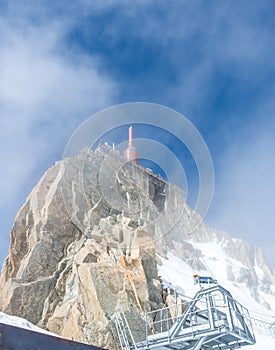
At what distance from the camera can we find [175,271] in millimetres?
53250

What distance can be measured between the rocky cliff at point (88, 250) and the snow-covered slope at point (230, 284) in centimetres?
354

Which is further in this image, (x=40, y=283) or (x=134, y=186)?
(x=134, y=186)

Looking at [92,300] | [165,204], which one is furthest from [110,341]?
[165,204]

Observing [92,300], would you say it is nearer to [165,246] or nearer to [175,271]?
[175,271]

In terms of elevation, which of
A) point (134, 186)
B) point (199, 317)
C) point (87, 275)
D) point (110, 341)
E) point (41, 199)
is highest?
point (134, 186)

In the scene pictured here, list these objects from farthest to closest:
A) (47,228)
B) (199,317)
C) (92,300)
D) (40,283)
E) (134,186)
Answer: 1. (134,186)
2. (47,228)
3. (40,283)
4. (92,300)
5. (199,317)

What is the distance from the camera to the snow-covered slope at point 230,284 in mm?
39656

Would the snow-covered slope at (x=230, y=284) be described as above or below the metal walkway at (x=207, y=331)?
above

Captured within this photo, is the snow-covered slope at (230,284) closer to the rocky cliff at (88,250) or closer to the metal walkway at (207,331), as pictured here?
the rocky cliff at (88,250)

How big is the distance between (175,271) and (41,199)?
20393mm

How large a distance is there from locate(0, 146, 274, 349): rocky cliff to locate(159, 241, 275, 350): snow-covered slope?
140 inches

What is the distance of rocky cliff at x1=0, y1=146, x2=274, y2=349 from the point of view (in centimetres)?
3309

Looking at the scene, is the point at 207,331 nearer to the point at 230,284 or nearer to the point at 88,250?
the point at 88,250

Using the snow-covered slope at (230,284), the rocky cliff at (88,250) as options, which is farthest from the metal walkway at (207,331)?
the rocky cliff at (88,250)
